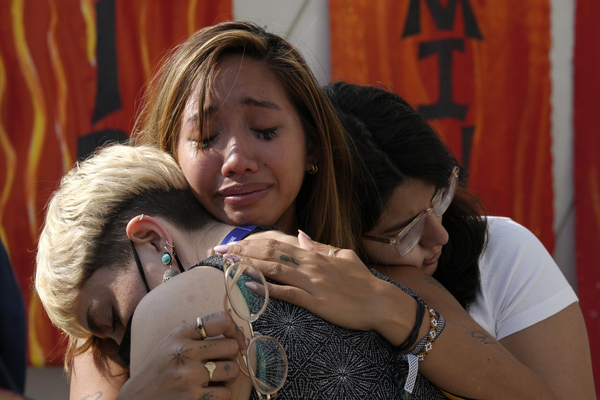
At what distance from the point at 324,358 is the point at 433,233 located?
1055 millimetres

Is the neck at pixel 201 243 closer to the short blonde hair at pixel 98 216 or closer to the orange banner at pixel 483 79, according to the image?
the short blonde hair at pixel 98 216

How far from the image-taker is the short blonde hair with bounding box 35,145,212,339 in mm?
1425

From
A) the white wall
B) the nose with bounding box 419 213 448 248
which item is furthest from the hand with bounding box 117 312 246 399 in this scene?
the white wall

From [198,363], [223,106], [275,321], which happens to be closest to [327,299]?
[275,321]

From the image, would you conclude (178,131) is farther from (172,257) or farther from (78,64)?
(78,64)

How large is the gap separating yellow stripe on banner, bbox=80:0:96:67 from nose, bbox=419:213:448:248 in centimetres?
239

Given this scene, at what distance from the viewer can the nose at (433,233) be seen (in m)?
2.02

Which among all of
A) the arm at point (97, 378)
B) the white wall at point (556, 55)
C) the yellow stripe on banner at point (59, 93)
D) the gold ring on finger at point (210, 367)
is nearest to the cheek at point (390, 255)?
the arm at point (97, 378)

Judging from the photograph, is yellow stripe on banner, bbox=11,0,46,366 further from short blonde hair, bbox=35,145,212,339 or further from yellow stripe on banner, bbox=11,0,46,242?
short blonde hair, bbox=35,145,212,339

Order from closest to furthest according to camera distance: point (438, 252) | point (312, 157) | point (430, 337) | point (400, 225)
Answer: point (430, 337) < point (312, 157) < point (400, 225) < point (438, 252)

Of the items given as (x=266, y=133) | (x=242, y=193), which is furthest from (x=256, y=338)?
(x=266, y=133)

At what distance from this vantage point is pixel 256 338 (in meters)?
1.04

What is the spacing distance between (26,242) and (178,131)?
6.69 ft

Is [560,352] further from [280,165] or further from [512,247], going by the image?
[280,165]
